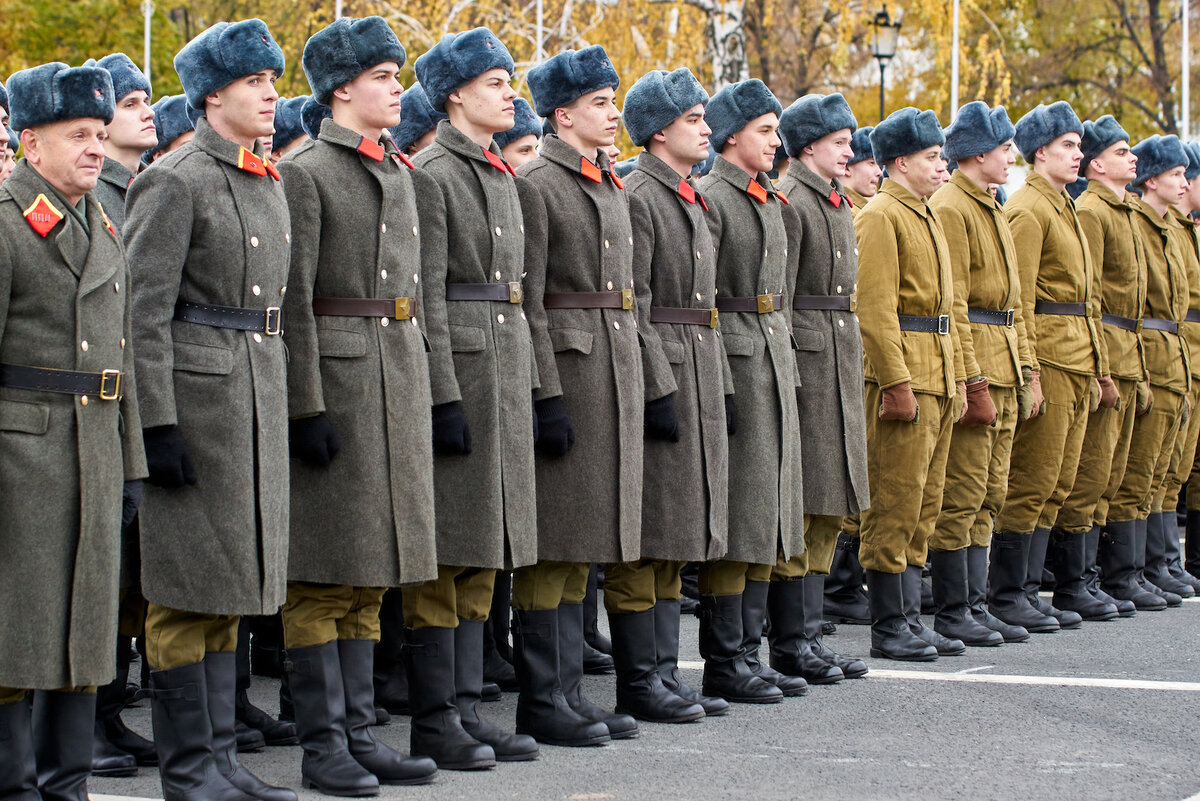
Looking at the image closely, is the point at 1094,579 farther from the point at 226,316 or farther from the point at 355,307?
the point at 226,316

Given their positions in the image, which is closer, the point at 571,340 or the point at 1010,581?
the point at 571,340

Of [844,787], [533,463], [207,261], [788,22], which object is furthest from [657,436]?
[788,22]

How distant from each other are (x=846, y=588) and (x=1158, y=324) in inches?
93.2

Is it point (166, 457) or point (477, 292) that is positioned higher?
point (477, 292)

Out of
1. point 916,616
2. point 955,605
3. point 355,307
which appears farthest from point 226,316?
point 955,605

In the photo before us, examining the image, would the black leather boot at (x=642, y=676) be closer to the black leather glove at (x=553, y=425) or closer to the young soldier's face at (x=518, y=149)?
the black leather glove at (x=553, y=425)

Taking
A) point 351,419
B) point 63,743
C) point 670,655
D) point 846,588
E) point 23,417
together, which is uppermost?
point 23,417

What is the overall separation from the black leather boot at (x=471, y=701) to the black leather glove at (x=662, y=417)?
3.52 feet

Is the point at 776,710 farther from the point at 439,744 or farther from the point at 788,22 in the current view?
the point at 788,22

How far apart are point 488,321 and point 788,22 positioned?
27.6 metres

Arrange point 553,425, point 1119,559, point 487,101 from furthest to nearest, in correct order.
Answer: point 1119,559
point 553,425
point 487,101

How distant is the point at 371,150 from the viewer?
5.60 meters

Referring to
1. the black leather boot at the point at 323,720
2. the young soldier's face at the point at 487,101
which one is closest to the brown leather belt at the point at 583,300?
the young soldier's face at the point at 487,101

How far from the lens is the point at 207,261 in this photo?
5160 mm
